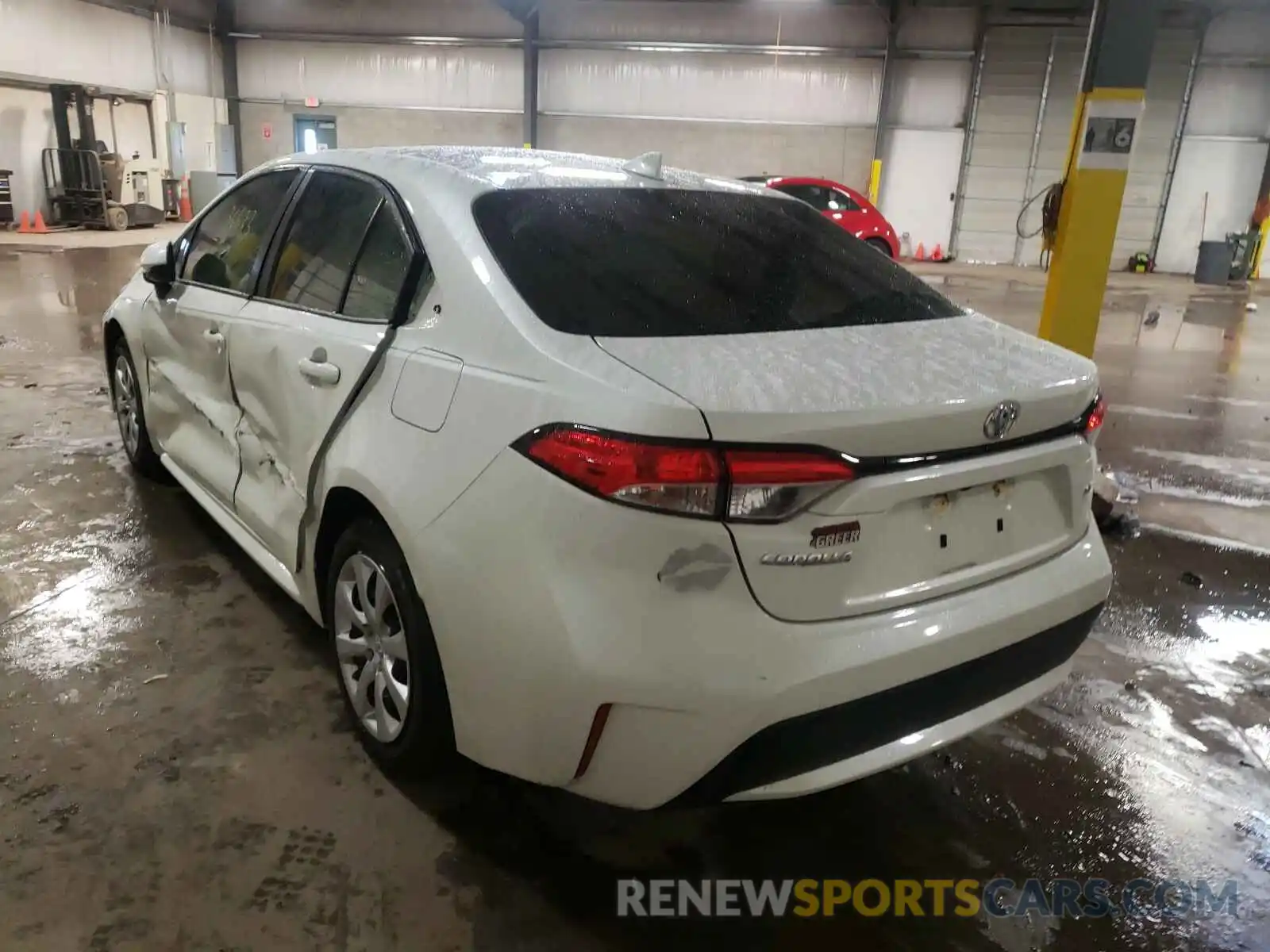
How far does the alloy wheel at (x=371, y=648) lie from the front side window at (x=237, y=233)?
114 centimetres

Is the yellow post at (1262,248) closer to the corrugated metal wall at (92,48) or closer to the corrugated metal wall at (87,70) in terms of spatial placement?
the corrugated metal wall at (87,70)

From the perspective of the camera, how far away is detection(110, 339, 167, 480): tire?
3951mm

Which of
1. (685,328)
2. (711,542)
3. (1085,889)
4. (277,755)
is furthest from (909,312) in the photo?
Result: (277,755)

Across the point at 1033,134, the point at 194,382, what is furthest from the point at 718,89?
the point at 194,382

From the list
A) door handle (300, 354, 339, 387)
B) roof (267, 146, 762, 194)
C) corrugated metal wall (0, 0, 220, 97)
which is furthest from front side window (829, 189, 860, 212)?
corrugated metal wall (0, 0, 220, 97)

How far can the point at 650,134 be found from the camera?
20.1 meters

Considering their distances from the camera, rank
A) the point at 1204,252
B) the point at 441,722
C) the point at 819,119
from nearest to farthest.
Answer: the point at 441,722 < the point at 1204,252 < the point at 819,119

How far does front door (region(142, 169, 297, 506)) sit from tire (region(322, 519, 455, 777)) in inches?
35.4

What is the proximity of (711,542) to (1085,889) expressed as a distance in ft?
4.37

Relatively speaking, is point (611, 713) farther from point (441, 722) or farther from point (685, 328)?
point (685, 328)

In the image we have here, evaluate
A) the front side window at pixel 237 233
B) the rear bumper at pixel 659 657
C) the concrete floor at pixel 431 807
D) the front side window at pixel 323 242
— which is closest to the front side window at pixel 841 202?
the concrete floor at pixel 431 807

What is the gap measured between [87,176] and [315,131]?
6.49m

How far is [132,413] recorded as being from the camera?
409 cm

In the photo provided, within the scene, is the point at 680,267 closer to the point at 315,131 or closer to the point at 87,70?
the point at 87,70
